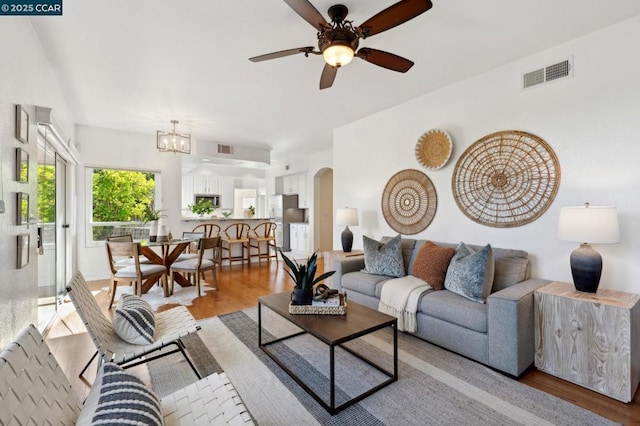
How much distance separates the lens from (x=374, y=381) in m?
2.06

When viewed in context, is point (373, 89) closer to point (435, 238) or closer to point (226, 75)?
point (226, 75)

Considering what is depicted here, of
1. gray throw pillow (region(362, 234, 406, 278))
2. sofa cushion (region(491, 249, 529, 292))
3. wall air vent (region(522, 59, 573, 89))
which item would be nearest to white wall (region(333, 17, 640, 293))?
wall air vent (region(522, 59, 573, 89))

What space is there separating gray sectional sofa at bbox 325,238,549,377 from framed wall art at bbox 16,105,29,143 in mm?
3134

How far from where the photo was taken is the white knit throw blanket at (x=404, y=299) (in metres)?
2.70

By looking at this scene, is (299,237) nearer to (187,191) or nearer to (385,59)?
(187,191)

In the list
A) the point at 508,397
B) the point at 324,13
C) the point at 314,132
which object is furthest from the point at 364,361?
the point at 314,132

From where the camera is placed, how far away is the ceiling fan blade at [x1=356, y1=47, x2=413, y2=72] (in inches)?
83.8

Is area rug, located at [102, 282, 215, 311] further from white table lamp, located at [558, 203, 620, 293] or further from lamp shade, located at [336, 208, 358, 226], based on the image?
→ white table lamp, located at [558, 203, 620, 293]

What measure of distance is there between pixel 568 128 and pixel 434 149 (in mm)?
1263

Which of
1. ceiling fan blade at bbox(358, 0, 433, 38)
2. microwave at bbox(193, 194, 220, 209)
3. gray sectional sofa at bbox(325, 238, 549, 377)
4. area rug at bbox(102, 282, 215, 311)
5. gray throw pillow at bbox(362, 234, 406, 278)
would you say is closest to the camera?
ceiling fan blade at bbox(358, 0, 433, 38)

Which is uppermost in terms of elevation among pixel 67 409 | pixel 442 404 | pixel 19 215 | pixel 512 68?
pixel 512 68

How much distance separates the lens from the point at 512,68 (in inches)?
114

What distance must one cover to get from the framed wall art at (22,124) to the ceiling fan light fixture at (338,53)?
83.8 inches

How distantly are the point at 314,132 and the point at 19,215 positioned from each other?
13.7 feet
